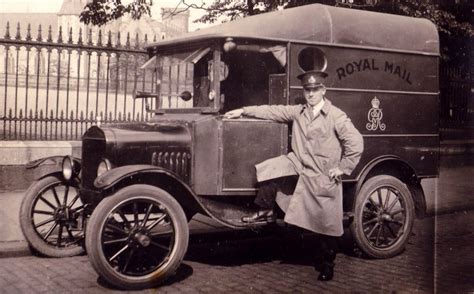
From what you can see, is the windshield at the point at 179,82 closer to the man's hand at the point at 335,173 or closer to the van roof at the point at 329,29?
the van roof at the point at 329,29

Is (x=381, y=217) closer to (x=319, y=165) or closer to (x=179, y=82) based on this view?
(x=319, y=165)

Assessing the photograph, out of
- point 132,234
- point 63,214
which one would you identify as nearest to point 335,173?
point 132,234

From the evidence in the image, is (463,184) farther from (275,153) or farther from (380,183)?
(275,153)

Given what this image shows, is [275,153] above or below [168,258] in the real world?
above

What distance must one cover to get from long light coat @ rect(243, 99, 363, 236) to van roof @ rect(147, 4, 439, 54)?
3.01 feet

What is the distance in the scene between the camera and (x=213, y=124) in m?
5.43

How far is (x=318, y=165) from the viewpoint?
5.28m

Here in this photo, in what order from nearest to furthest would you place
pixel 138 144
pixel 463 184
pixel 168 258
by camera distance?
pixel 168 258, pixel 138 144, pixel 463 184

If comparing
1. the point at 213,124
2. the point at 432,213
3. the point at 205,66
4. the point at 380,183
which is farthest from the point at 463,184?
the point at 213,124

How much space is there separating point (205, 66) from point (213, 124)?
55.7 inches

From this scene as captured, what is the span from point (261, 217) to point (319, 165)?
83 centimetres

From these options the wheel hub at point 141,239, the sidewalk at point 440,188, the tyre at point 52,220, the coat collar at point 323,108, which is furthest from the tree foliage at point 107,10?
the wheel hub at point 141,239

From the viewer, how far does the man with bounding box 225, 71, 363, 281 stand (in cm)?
522

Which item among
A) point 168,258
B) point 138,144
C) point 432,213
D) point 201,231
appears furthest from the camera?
point 432,213
